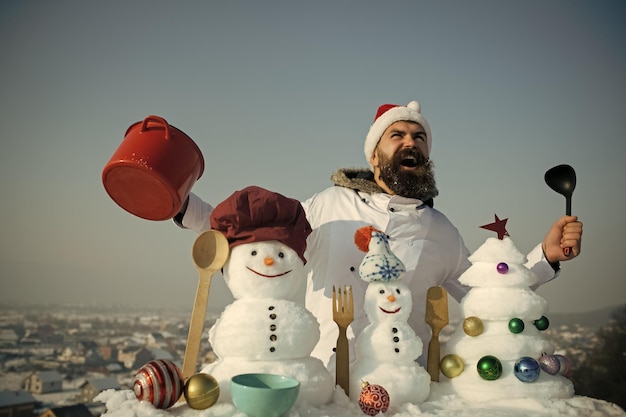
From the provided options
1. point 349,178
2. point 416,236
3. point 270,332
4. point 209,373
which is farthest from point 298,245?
point 349,178

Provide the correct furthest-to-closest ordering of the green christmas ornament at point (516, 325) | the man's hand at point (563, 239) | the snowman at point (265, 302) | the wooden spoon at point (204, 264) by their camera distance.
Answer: the man's hand at point (563, 239)
the green christmas ornament at point (516, 325)
the wooden spoon at point (204, 264)
the snowman at point (265, 302)

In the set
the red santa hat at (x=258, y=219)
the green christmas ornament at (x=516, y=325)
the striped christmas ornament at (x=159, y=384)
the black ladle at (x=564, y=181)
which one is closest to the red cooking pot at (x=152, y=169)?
the red santa hat at (x=258, y=219)

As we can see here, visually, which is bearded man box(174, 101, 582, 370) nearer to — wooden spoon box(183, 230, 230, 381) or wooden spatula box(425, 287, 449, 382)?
wooden spatula box(425, 287, 449, 382)

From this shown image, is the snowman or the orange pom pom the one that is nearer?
the snowman

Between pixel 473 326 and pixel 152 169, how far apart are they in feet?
3.07

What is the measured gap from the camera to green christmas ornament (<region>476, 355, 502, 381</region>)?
3.96 ft

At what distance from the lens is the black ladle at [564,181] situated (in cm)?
153

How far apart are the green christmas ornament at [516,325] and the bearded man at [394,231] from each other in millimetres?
387

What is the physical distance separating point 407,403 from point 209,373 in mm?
469

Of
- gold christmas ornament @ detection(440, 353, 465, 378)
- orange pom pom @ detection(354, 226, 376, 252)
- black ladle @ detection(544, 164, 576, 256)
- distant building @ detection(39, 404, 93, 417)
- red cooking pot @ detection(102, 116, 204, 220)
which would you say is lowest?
distant building @ detection(39, 404, 93, 417)

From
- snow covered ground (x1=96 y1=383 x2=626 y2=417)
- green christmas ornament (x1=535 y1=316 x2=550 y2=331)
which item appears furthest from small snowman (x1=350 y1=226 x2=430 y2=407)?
green christmas ornament (x1=535 y1=316 x2=550 y2=331)

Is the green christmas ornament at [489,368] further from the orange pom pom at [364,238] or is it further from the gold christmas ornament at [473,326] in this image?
the orange pom pom at [364,238]

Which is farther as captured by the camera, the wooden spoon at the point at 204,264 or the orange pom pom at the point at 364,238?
the orange pom pom at the point at 364,238

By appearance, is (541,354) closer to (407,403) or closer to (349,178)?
(407,403)
